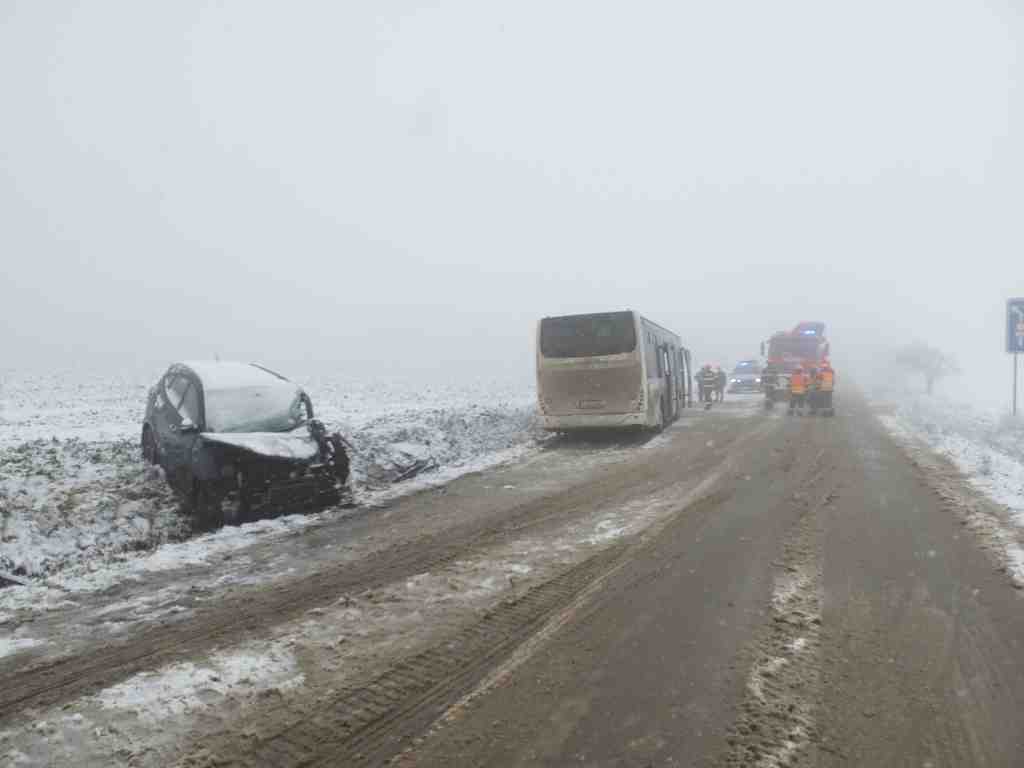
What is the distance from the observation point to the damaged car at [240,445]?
7.20 m

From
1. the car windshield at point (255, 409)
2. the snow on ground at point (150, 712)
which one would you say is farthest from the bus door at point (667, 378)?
the snow on ground at point (150, 712)

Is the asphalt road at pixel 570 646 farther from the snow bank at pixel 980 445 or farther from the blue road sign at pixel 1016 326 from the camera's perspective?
the blue road sign at pixel 1016 326

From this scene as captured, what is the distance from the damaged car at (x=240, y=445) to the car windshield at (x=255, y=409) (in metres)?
0.01

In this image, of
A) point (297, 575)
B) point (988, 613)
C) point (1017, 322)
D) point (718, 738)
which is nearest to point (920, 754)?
point (718, 738)

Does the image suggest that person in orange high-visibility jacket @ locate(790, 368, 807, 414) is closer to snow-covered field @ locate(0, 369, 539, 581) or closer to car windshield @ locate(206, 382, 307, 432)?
snow-covered field @ locate(0, 369, 539, 581)

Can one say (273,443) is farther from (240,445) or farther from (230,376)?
(230,376)

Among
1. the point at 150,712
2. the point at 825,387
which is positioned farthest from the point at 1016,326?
the point at 150,712

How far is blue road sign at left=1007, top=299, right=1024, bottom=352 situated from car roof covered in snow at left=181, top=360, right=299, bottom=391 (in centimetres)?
1795

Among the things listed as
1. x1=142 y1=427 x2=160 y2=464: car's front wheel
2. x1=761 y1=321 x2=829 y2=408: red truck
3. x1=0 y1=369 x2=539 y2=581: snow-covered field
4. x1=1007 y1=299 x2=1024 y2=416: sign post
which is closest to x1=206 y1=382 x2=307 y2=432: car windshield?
x1=0 y1=369 x2=539 y2=581: snow-covered field

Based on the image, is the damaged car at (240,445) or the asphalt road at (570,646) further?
the damaged car at (240,445)

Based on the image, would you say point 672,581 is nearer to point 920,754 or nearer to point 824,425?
point 920,754

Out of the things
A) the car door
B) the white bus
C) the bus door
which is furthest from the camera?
the bus door

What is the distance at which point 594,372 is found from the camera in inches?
568

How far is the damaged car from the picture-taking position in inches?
283
